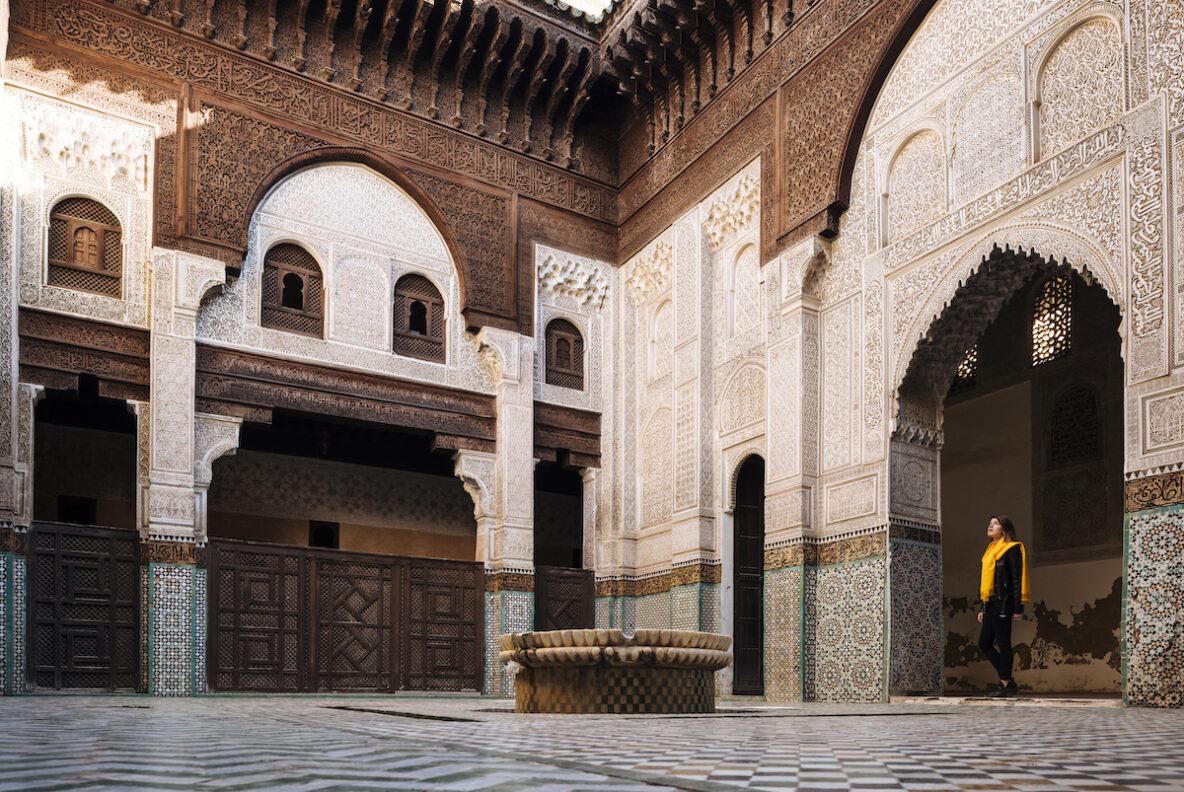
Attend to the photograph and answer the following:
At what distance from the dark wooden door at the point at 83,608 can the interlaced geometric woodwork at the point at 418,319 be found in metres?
2.56

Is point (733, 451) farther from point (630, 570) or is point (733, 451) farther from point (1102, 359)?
point (1102, 359)

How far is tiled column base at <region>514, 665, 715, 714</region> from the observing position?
161 inches

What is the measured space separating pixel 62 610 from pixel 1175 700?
21.0ft

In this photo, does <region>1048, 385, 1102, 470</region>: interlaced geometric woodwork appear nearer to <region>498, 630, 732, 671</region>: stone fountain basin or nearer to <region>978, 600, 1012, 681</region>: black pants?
<region>978, 600, 1012, 681</region>: black pants

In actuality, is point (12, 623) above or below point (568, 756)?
below

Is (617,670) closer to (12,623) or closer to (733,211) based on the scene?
(12,623)

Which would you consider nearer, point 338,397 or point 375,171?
point 338,397

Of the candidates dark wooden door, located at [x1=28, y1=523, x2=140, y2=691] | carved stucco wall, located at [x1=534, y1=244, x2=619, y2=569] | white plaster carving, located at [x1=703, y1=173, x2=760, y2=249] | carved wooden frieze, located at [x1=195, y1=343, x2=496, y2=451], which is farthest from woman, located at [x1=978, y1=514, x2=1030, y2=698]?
dark wooden door, located at [x1=28, y1=523, x2=140, y2=691]

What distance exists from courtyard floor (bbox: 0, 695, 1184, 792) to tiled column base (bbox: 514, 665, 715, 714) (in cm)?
92

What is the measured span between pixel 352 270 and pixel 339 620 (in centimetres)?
270

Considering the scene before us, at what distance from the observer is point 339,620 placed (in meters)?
8.22

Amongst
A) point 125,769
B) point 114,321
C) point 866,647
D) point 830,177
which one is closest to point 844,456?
point 866,647

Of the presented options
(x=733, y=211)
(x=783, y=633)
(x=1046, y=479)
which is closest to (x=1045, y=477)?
(x=1046, y=479)

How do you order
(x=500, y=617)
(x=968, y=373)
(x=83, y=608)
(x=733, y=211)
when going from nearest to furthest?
(x=83, y=608) → (x=733, y=211) → (x=500, y=617) → (x=968, y=373)
